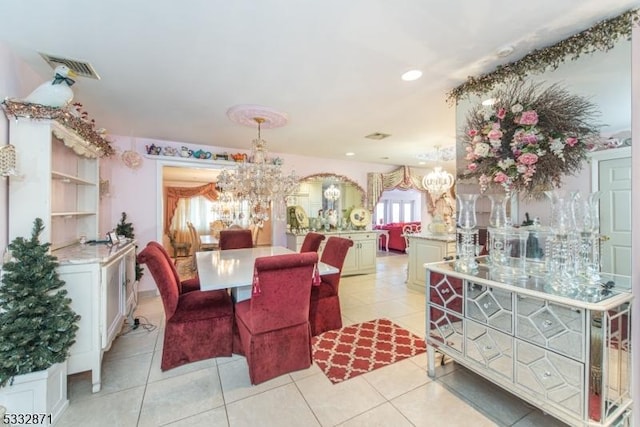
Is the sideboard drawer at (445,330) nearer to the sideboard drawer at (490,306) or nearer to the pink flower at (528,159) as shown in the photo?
the sideboard drawer at (490,306)

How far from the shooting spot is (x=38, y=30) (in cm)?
161

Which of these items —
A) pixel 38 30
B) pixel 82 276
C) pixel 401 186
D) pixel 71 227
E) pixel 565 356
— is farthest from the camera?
pixel 401 186

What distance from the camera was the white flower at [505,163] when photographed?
6.43ft

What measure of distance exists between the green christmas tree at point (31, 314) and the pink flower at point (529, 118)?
3.23m

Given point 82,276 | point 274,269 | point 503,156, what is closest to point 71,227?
point 82,276

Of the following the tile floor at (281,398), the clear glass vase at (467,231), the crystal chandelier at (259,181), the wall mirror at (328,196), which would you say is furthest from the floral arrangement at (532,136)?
the wall mirror at (328,196)

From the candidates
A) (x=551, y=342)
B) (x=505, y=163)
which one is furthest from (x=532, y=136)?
(x=551, y=342)

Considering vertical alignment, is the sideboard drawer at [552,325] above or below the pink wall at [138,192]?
below

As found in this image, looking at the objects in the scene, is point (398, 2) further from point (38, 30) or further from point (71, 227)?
point (71, 227)

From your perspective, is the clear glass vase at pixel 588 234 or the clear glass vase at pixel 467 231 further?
the clear glass vase at pixel 467 231

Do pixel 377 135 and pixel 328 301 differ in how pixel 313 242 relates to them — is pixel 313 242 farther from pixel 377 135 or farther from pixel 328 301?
pixel 377 135

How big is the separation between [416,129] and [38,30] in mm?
3567

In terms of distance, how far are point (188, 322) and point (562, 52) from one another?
338 cm

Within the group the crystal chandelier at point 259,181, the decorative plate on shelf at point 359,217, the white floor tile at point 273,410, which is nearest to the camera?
the white floor tile at point 273,410
